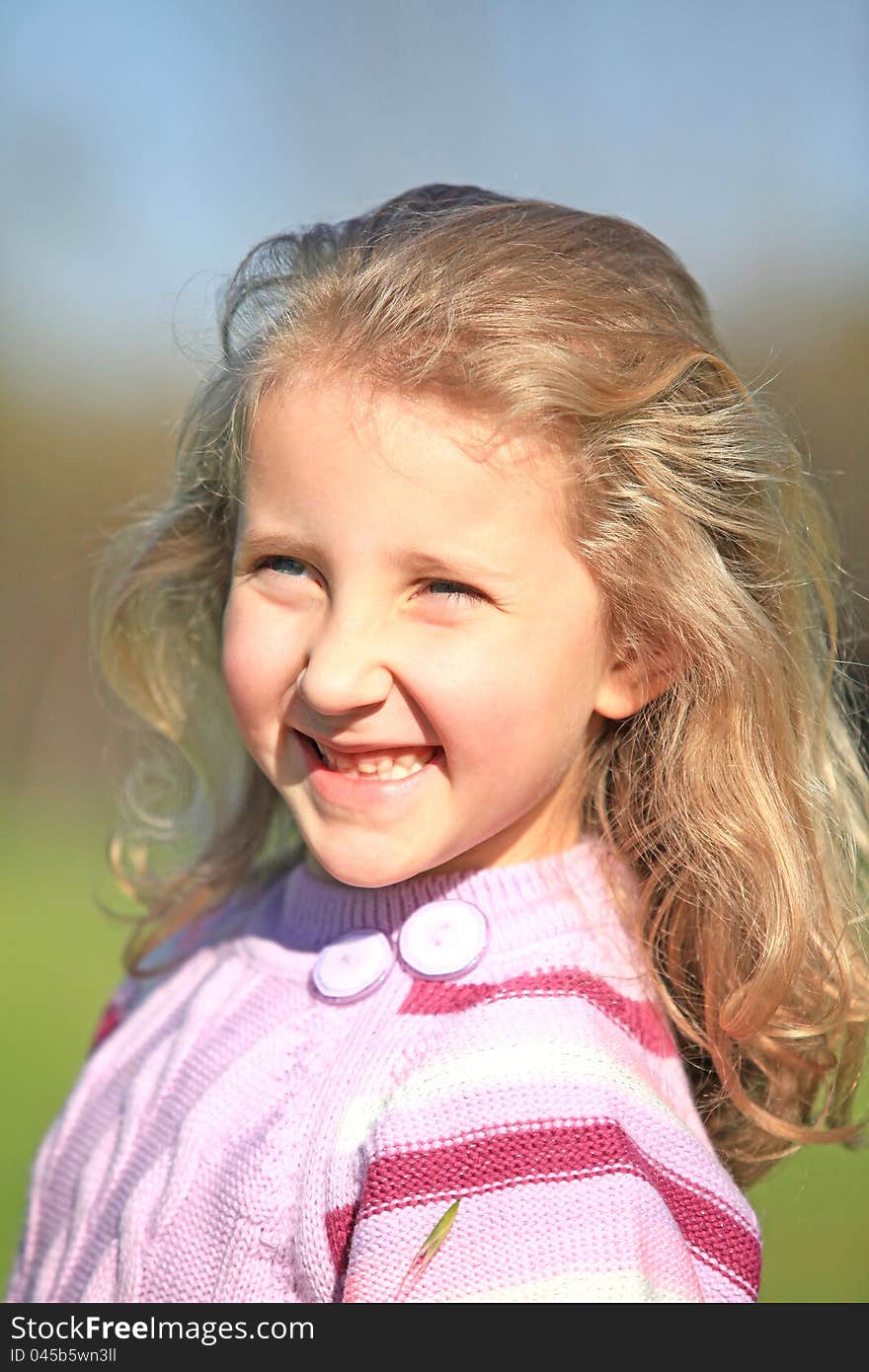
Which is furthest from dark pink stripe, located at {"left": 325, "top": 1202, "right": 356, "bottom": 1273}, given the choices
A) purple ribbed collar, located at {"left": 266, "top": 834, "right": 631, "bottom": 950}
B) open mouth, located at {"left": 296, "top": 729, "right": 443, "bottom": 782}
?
open mouth, located at {"left": 296, "top": 729, "right": 443, "bottom": 782}

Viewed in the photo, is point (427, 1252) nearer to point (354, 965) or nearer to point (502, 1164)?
point (502, 1164)

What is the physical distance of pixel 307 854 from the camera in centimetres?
177

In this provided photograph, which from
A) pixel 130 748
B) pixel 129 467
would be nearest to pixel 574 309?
pixel 130 748

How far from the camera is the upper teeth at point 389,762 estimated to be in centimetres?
142

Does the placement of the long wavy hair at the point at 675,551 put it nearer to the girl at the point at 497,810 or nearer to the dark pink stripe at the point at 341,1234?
the girl at the point at 497,810

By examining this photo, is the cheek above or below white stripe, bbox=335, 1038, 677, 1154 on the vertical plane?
above

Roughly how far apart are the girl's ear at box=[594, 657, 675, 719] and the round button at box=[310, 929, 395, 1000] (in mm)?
374

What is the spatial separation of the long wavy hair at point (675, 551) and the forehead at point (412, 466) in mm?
24

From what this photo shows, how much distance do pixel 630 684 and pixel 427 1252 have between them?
2.18 feet

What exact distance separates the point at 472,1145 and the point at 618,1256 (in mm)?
164

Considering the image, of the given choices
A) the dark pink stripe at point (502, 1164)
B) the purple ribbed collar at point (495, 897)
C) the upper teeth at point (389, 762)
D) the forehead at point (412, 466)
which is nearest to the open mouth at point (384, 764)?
the upper teeth at point (389, 762)

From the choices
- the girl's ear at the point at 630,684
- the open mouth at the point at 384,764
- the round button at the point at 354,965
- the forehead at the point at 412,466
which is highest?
the forehead at the point at 412,466

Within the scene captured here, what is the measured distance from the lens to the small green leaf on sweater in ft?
3.88

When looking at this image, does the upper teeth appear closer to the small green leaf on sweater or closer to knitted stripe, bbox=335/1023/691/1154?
knitted stripe, bbox=335/1023/691/1154
